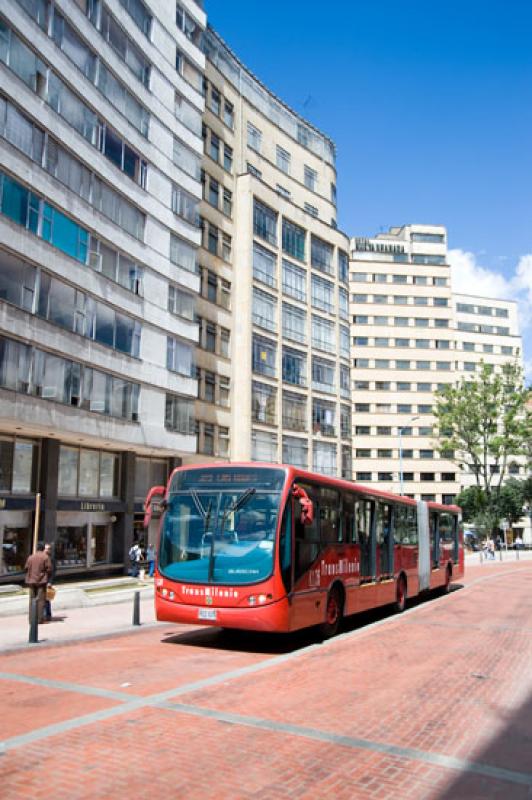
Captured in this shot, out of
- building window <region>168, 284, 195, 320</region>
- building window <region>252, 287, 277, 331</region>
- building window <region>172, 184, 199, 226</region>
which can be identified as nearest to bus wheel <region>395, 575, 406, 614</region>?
building window <region>168, 284, 195, 320</region>

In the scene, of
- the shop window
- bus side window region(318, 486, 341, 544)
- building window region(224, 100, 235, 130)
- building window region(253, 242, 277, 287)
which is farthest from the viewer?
building window region(253, 242, 277, 287)

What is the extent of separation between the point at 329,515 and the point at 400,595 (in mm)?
6588

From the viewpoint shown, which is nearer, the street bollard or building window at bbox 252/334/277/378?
the street bollard

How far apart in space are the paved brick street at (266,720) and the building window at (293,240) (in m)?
38.7

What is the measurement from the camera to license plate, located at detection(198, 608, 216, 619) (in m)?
12.1

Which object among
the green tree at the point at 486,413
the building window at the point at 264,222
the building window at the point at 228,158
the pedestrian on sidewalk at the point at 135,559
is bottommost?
the pedestrian on sidewalk at the point at 135,559

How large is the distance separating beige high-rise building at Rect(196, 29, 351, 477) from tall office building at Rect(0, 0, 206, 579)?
483 centimetres

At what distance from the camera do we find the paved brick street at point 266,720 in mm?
5965

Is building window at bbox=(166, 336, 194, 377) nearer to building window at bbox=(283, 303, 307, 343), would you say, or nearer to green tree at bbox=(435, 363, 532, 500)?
building window at bbox=(283, 303, 307, 343)

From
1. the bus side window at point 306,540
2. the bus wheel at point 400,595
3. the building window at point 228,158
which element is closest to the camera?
the bus side window at point 306,540

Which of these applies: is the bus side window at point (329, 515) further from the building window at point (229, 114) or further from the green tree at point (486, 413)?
the green tree at point (486, 413)

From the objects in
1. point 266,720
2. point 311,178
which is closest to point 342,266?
point 311,178

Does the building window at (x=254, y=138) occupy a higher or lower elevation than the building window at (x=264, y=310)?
higher

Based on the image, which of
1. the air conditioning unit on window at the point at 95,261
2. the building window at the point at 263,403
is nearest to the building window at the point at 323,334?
the building window at the point at 263,403
